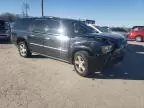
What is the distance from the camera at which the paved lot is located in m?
5.18

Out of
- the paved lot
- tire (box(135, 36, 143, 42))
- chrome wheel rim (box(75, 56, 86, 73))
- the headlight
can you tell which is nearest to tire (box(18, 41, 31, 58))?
the paved lot

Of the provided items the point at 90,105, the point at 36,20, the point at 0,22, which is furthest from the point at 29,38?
the point at 0,22

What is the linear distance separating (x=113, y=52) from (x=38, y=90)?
105 inches

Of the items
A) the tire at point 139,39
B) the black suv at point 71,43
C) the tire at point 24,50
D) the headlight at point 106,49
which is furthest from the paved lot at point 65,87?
the tire at point 139,39

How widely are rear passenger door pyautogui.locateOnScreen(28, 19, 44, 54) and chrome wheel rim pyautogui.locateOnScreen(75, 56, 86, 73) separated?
2.04 metres

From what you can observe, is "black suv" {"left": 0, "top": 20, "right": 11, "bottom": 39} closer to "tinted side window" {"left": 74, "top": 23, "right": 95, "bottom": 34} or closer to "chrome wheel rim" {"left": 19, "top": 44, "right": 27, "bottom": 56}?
"chrome wheel rim" {"left": 19, "top": 44, "right": 27, "bottom": 56}

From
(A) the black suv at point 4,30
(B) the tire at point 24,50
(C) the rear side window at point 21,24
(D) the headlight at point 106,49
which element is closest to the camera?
(D) the headlight at point 106,49

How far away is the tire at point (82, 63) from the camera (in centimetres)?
717

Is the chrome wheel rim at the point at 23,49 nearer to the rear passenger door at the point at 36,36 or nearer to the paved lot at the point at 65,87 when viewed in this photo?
the rear passenger door at the point at 36,36

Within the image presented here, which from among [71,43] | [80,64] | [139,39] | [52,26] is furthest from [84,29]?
[139,39]

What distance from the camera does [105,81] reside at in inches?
273

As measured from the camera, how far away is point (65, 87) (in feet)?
20.5

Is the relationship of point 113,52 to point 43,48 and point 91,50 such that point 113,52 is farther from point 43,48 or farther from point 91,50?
point 43,48

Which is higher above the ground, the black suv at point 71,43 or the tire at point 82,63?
the black suv at point 71,43
